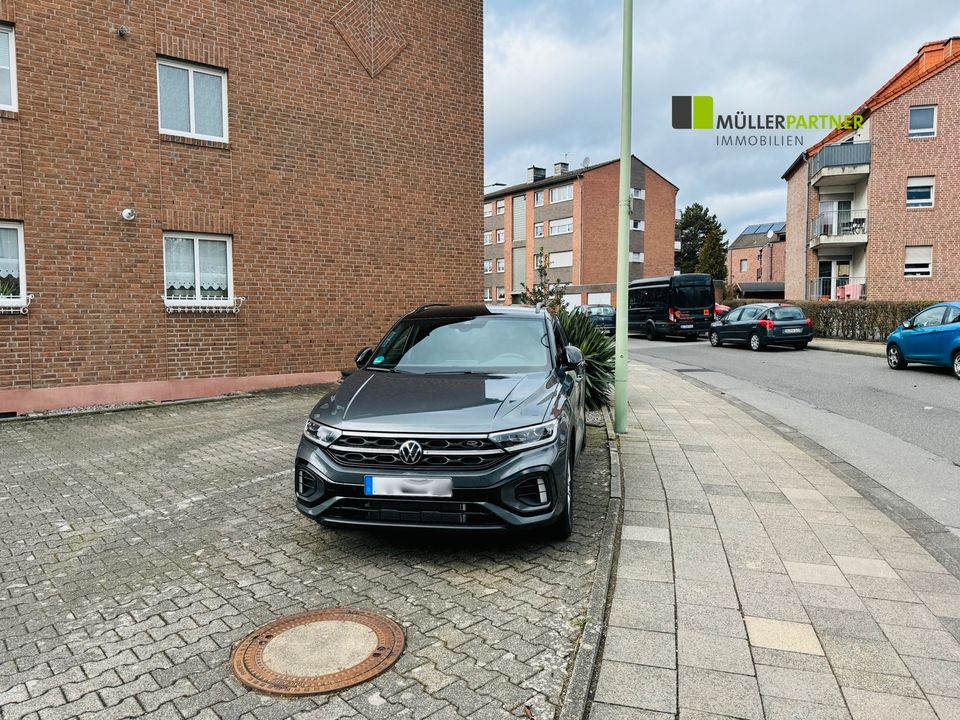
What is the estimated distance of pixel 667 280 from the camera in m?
30.1

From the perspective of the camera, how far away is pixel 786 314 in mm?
22359

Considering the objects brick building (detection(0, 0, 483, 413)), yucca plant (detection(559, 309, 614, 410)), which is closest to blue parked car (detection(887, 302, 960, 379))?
yucca plant (detection(559, 309, 614, 410))

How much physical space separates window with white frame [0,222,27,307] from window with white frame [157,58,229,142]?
2712 mm

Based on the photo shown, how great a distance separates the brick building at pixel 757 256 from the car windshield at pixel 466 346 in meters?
78.4

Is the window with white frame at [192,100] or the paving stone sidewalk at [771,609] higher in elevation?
the window with white frame at [192,100]

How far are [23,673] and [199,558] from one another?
4.46 ft

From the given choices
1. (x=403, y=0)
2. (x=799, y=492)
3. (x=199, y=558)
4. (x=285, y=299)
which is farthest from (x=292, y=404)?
(x=403, y=0)

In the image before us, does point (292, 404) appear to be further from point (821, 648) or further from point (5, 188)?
point (821, 648)

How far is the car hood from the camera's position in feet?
13.3

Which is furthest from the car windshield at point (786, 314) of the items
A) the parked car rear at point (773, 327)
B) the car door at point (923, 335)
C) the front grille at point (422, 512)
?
the front grille at point (422, 512)

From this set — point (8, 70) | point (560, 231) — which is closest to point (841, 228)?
point (560, 231)

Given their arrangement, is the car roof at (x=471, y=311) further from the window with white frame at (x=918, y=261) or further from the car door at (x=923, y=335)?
the window with white frame at (x=918, y=261)

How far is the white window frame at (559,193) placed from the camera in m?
53.6

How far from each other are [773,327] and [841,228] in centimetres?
1515
